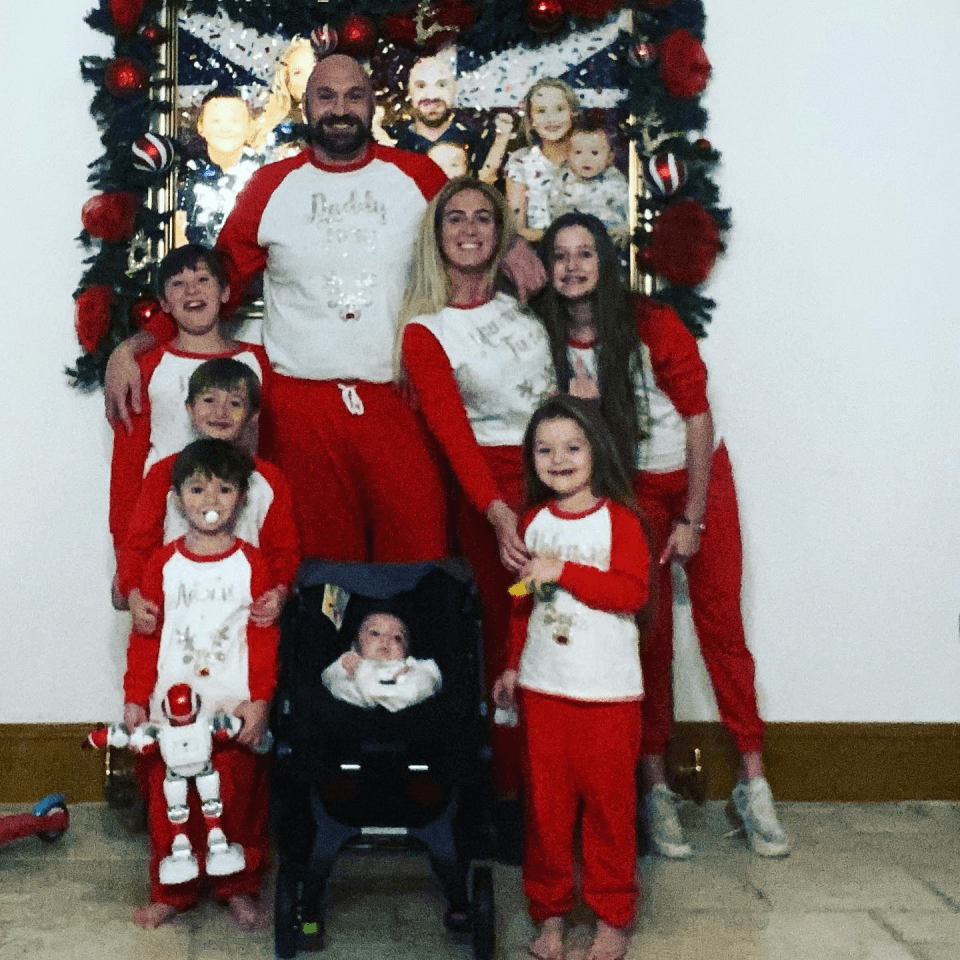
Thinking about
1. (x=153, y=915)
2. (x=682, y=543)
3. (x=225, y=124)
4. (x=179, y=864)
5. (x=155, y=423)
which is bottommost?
(x=153, y=915)

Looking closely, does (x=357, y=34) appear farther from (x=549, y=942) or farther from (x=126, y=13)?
(x=549, y=942)

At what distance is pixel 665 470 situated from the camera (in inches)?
123

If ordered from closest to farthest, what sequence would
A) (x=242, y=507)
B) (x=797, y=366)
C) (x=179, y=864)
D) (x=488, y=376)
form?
(x=179, y=864), (x=242, y=507), (x=488, y=376), (x=797, y=366)

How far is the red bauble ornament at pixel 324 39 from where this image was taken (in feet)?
10.7

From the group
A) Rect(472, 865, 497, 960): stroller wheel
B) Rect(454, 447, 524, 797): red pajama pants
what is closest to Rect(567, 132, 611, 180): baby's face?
Rect(454, 447, 524, 797): red pajama pants

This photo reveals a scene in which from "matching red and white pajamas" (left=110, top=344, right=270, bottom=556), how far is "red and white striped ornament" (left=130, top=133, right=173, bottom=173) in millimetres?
454

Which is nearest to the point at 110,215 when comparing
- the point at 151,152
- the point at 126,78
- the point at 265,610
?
the point at 151,152

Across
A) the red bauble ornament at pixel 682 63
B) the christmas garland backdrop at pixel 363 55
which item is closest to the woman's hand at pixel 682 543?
the christmas garland backdrop at pixel 363 55

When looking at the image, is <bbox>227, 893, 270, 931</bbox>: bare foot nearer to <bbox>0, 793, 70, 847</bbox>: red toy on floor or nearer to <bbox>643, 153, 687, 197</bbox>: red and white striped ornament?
<bbox>0, 793, 70, 847</bbox>: red toy on floor

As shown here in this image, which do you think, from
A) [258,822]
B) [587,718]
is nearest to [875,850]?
[587,718]

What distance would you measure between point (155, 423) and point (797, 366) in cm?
174

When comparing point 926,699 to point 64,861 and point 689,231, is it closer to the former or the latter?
point 689,231

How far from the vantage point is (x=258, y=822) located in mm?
2801

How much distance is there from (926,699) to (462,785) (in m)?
1.69
